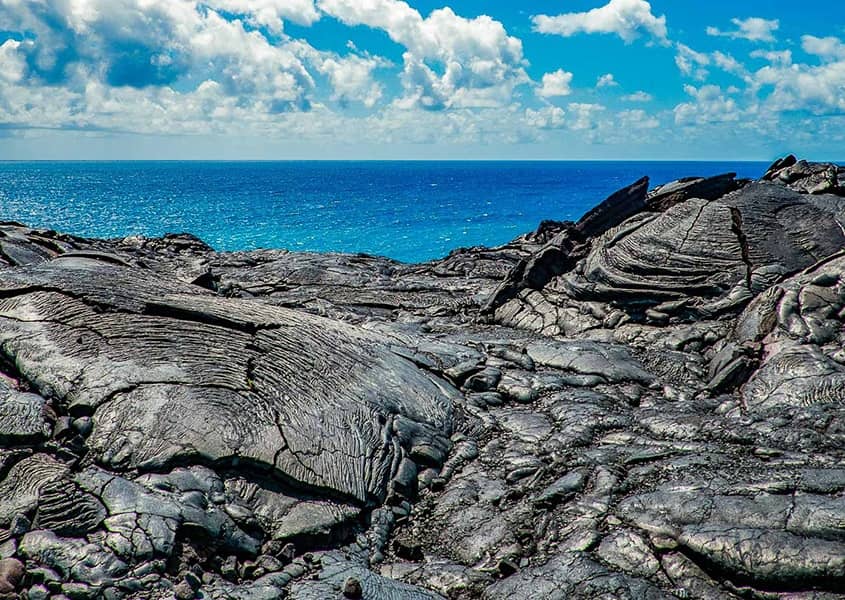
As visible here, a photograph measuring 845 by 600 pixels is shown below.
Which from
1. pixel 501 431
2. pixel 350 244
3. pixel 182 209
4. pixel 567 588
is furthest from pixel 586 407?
pixel 182 209

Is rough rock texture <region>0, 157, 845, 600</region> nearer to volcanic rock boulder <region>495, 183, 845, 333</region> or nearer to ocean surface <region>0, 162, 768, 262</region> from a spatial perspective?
volcanic rock boulder <region>495, 183, 845, 333</region>

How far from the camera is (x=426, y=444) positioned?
31.1ft

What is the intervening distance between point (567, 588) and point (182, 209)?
367 feet

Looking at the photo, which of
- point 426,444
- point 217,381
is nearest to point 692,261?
point 426,444

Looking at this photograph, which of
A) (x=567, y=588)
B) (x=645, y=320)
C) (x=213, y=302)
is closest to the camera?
(x=567, y=588)

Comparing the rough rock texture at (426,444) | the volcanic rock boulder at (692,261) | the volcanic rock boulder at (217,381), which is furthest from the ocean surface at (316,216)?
the volcanic rock boulder at (217,381)

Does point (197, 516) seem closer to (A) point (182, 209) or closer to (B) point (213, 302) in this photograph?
(B) point (213, 302)

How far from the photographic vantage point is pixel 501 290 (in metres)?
17.1

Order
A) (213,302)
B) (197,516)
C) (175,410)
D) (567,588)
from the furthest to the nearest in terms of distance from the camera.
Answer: (213,302) → (175,410) → (197,516) → (567,588)

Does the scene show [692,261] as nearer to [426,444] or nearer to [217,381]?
[426,444]

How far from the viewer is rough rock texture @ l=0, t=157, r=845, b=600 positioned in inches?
258

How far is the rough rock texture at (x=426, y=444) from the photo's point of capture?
6555 mm

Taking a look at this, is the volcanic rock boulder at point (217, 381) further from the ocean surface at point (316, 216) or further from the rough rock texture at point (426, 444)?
the ocean surface at point (316, 216)

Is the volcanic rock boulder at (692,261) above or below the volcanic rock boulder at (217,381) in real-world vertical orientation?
above
